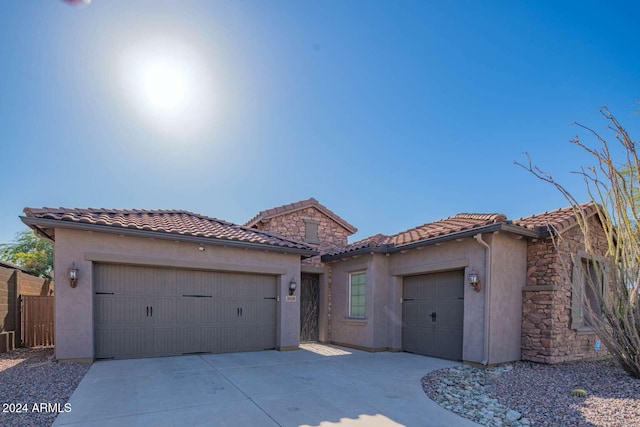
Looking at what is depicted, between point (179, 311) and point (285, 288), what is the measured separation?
9.19ft

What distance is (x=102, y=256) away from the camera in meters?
8.02

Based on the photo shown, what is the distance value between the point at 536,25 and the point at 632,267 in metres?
5.29

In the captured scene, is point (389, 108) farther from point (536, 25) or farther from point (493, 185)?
point (493, 185)

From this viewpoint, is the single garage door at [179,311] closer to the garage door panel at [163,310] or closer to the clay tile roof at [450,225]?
the garage door panel at [163,310]

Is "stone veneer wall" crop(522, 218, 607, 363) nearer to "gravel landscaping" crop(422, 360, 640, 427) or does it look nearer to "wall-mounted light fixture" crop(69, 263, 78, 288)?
"gravel landscaping" crop(422, 360, 640, 427)

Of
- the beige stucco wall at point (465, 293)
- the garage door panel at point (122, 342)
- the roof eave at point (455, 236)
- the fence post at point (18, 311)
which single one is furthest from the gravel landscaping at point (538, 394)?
the fence post at point (18, 311)

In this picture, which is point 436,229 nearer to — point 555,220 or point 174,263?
point 555,220

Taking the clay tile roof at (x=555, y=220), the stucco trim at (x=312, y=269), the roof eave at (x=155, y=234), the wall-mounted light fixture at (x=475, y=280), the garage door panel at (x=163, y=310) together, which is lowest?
the garage door panel at (x=163, y=310)

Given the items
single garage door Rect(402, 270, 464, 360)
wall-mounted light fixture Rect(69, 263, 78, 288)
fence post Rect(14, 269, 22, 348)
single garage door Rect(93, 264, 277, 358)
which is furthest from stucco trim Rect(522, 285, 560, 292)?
fence post Rect(14, 269, 22, 348)

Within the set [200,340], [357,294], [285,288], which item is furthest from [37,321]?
[357,294]

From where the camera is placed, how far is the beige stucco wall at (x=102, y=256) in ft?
24.8

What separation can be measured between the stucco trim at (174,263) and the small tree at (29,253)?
685 inches

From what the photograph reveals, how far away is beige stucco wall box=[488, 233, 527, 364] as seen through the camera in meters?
7.96

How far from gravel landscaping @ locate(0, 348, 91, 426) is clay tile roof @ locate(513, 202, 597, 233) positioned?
9098mm
